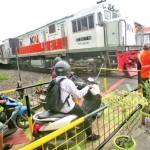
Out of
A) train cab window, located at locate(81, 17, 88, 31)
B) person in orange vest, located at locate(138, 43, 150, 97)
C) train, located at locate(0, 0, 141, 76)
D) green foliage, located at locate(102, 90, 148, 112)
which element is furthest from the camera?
train cab window, located at locate(81, 17, 88, 31)

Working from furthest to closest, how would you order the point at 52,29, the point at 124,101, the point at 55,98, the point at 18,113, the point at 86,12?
the point at 52,29 < the point at 86,12 < the point at 18,113 < the point at 55,98 < the point at 124,101

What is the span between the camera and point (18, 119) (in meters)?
3.58

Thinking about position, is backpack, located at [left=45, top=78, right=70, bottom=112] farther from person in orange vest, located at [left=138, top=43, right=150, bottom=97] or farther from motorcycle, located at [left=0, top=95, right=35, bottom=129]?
person in orange vest, located at [left=138, top=43, right=150, bottom=97]

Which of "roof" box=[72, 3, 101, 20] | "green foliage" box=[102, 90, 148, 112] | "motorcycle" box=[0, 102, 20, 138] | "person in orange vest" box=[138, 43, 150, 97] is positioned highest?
"roof" box=[72, 3, 101, 20]

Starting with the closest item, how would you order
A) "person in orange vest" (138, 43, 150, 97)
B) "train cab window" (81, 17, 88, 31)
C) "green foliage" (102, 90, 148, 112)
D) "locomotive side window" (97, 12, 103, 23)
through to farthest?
"green foliage" (102, 90, 148, 112)
"person in orange vest" (138, 43, 150, 97)
"locomotive side window" (97, 12, 103, 23)
"train cab window" (81, 17, 88, 31)

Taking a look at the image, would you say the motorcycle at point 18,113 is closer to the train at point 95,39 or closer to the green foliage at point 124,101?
the green foliage at point 124,101

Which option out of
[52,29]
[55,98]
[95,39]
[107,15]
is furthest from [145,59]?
[52,29]

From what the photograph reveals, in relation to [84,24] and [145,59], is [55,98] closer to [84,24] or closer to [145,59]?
[145,59]

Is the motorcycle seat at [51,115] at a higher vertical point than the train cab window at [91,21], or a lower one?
lower

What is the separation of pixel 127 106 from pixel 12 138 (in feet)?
8.41

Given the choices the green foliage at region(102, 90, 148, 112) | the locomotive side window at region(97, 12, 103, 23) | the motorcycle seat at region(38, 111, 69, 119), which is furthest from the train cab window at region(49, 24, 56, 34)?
the green foliage at region(102, 90, 148, 112)

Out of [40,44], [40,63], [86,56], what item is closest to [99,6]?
[86,56]

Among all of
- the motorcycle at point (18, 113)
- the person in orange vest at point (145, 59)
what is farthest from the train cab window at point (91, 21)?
the motorcycle at point (18, 113)

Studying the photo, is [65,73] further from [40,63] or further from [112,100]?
[40,63]
